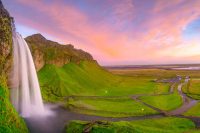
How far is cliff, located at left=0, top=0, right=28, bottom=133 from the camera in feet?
67.9

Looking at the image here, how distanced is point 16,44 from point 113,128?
147 feet

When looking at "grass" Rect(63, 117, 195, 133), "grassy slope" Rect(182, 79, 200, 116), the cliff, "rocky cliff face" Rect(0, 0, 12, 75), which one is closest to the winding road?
"grassy slope" Rect(182, 79, 200, 116)

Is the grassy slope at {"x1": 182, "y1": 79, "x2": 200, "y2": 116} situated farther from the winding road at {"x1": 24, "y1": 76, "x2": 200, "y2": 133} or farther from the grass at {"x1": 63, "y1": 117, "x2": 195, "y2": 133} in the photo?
the grass at {"x1": 63, "y1": 117, "x2": 195, "y2": 133}

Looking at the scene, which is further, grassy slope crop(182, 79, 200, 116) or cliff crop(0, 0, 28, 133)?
grassy slope crop(182, 79, 200, 116)

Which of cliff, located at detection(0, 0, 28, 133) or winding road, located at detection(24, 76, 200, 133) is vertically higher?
cliff, located at detection(0, 0, 28, 133)

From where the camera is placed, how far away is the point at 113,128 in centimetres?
2109

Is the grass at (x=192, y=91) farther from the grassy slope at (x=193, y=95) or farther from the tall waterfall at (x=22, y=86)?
the tall waterfall at (x=22, y=86)

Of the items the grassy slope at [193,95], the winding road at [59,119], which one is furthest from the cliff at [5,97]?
the grassy slope at [193,95]

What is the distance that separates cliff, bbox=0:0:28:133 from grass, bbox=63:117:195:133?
12521mm

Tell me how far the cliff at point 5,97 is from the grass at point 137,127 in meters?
12.5

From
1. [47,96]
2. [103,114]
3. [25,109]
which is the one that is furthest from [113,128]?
[47,96]

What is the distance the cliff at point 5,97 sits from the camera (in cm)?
2070

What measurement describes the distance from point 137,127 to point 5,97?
115ft

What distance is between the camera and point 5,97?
24.8 meters
